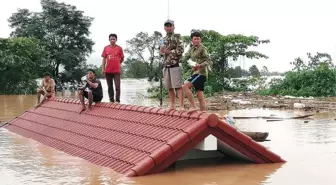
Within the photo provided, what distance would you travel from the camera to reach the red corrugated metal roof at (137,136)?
291 inches

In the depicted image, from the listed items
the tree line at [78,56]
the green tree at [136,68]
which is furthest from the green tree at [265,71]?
the green tree at [136,68]

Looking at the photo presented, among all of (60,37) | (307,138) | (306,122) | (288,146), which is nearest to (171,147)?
(288,146)

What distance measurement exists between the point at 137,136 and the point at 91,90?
127 inches

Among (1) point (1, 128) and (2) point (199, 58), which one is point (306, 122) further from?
(1) point (1, 128)

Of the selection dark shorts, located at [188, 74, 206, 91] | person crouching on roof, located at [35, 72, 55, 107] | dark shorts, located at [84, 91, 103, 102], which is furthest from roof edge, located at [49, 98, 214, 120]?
person crouching on roof, located at [35, 72, 55, 107]

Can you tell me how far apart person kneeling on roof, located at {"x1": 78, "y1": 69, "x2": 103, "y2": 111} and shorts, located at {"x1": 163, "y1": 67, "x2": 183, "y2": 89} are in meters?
2.90

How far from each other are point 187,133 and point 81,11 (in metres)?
41.3

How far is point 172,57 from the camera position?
348 inches

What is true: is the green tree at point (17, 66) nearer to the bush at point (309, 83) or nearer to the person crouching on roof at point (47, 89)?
the bush at point (309, 83)

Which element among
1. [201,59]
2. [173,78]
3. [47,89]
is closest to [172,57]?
[173,78]

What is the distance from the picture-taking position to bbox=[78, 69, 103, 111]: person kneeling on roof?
37.3ft

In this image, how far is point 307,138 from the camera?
37.7 ft

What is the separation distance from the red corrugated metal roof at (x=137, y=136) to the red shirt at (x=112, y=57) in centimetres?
105

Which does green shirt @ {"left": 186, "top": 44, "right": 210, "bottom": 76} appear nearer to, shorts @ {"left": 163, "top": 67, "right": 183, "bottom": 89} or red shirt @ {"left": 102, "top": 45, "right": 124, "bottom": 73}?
shorts @ {"left": 163, "top": 67, "right": 183, "bottom": 89}
